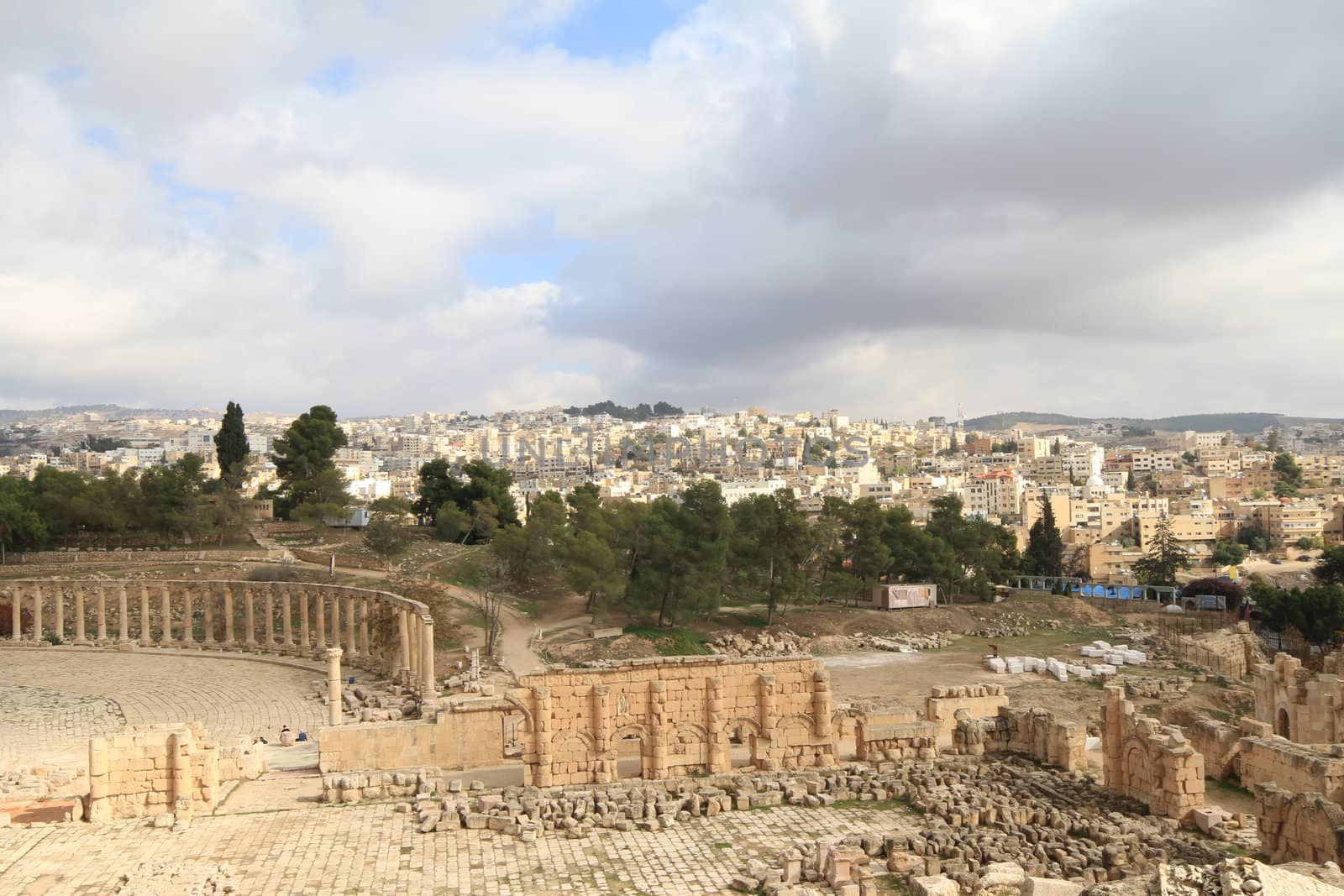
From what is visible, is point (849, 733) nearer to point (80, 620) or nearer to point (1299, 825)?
point (1299, 825)

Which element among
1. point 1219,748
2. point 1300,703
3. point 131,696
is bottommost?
point 131,696

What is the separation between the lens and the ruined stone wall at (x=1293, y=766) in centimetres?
1705

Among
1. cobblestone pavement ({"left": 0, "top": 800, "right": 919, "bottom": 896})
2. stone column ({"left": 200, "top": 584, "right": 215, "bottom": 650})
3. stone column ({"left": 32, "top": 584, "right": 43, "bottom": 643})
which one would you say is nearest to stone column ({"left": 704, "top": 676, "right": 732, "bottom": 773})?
cobblestone pavement ({"left": 0, "top": 800, "right": 919, "bottom": 896})

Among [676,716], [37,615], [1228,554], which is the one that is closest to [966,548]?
[676,716]

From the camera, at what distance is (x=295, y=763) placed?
22.2 metres

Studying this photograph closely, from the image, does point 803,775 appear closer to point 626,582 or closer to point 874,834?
point 874,834

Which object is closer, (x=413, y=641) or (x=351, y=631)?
(x=413, y=641)

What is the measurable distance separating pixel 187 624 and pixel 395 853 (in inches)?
1082

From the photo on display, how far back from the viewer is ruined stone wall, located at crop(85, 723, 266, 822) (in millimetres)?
17547

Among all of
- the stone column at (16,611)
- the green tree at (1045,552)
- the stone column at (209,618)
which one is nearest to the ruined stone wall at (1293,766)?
the stone column at (209,618)

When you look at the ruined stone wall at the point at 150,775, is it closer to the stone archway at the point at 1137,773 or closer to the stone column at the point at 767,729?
the stone column at the point at 767,729

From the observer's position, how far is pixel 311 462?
59719mm

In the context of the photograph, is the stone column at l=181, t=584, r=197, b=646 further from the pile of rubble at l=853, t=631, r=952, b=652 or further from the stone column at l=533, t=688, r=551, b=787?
the pile of rubble at l=853, t=631, r=952, b=652

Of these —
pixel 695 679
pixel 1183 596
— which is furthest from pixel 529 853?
pixel 1183 596
